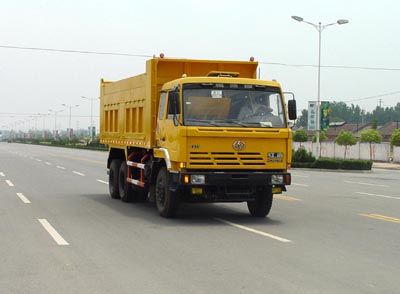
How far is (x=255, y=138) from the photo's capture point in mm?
11906

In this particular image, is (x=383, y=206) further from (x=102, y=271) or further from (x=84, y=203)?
(x=102, y=271)

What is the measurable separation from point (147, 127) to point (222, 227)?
324cm

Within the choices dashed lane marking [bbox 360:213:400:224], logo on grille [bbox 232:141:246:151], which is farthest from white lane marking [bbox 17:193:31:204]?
dashed lane marking [bbox 360:213:400:224]

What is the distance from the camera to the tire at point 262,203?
42.2ft

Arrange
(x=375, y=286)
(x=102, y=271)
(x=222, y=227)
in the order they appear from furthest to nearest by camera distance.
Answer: (x=222, y=227), (x=102, y=271), (x=375, y=286)

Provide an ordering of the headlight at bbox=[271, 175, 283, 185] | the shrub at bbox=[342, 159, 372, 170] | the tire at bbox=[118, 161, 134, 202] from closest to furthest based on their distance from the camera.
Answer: the headlight at bbox=[271, 175, 283, 185] < the tire at bbox=[118, 161, 134, 202] < the shrub at bbox=[342, 159, 372, 170]

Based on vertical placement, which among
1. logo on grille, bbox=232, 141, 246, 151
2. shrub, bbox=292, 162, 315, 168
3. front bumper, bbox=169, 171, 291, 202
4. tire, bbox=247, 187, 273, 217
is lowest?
shrub, bbox=292, 162, 315, 168

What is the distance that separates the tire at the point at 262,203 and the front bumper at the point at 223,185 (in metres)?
0.40

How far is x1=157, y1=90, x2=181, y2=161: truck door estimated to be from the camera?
11.8m

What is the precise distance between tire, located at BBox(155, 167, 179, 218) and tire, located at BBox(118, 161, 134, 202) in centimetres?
302

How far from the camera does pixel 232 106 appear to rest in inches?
481

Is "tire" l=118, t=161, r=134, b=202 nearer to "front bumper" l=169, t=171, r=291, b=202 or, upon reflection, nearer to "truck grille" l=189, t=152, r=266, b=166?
"front bumper" l=169, t=171, r=291, b=202

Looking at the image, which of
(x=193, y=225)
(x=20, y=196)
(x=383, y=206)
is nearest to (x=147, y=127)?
(x=193, y=225)

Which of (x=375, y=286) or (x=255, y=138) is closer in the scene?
(x=375, y=286)
